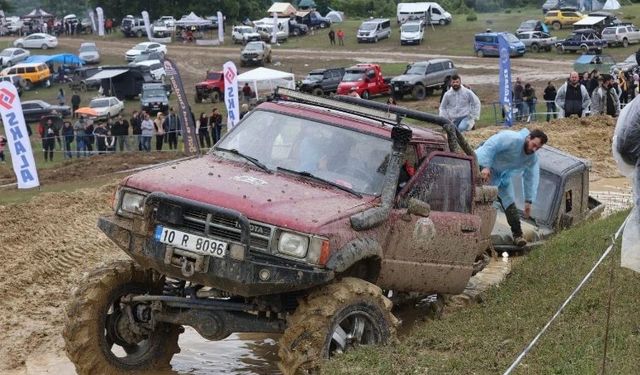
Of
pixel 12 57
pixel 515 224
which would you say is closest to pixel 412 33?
pixel 12 57

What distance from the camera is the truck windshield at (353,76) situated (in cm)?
4692

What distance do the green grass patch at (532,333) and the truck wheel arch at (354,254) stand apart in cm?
64

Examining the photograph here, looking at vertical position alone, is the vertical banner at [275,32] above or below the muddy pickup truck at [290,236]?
below

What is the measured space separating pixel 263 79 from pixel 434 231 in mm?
36670

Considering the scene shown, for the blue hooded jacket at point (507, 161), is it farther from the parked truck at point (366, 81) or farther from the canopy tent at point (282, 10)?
the canopy tent at point (282, 10)

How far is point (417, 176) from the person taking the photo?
9.66m

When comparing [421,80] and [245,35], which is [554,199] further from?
[245,35]

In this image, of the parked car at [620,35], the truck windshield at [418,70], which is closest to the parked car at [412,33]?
the parked car at [620,35]

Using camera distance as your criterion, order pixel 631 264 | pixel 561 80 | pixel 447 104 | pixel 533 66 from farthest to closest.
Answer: pixel 533 66
pixel 561 80
pixel 447 104
pixel 631 264

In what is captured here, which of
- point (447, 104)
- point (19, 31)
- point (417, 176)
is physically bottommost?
point (19, 31)

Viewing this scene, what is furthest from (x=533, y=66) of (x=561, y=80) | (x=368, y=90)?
(x=368, y=90)

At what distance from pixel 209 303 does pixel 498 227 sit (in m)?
5.72

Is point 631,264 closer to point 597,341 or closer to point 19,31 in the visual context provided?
point 597,341

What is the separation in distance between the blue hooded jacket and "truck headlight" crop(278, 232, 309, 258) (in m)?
5.10
